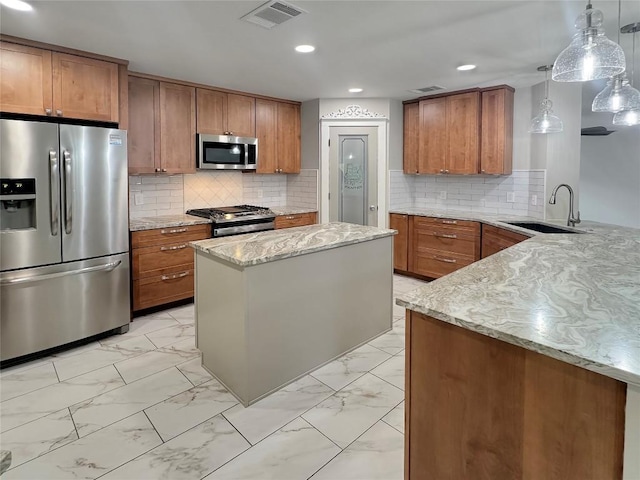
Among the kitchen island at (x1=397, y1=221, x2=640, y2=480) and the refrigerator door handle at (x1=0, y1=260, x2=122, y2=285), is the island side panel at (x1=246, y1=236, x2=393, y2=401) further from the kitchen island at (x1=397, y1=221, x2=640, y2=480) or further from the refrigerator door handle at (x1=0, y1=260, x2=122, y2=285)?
Answer: the refrigerator door handle at (x1=0, y1=260, x2=122, y2=285)

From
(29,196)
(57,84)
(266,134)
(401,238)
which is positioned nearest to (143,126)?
(57,84)

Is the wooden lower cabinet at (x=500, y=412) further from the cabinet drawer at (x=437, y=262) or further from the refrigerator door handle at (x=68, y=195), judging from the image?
the cabinet drawer at (x=437, y=262)

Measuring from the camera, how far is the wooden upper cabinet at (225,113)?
4441 millimetres

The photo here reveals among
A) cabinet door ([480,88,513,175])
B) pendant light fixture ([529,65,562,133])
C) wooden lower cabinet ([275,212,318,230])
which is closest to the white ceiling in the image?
cabinet door ([480,88,513,175])

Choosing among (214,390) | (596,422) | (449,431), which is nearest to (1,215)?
(214,390)

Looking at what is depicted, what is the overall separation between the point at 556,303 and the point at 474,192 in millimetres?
4015

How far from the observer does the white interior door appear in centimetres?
525

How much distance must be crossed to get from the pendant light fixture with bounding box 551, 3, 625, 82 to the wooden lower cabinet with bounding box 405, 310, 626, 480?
1287mm

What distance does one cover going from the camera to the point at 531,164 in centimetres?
450

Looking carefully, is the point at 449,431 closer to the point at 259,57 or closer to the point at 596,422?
the point at 596,422

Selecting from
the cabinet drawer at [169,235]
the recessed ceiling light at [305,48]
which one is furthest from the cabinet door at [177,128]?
the recessed ceiling light at [305,48]

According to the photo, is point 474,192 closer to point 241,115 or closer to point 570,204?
point 570,204

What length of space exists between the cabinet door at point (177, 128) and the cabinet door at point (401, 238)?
2.61 m

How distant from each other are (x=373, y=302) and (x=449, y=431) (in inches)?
76.6
